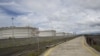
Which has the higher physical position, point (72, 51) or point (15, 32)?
point (15, 32)

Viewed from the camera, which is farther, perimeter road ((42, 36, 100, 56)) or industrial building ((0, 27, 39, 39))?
industrial building ((0, 27, 39, 39))

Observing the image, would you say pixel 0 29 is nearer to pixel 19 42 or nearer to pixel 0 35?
pixel 0 35

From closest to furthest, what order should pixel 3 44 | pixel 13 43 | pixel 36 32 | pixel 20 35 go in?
pixel 36 32, pixel 3 44, pixel 13 43, pixel 20 35

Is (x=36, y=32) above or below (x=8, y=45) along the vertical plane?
above

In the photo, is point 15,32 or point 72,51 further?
point 15,32

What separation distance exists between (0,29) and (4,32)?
6.73 metres

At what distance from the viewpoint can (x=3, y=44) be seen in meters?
47.5

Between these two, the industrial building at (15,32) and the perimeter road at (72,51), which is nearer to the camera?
the perimeter road at (72,51)

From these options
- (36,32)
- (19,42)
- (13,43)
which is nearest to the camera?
(36,32)

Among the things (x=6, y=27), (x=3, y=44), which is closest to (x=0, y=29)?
(x=6, y=27)

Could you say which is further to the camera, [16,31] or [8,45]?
[16,31]

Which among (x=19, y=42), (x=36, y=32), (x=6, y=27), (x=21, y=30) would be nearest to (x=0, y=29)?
(x=6, y=27)

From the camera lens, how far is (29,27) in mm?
155000

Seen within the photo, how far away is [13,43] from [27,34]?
318 ft
